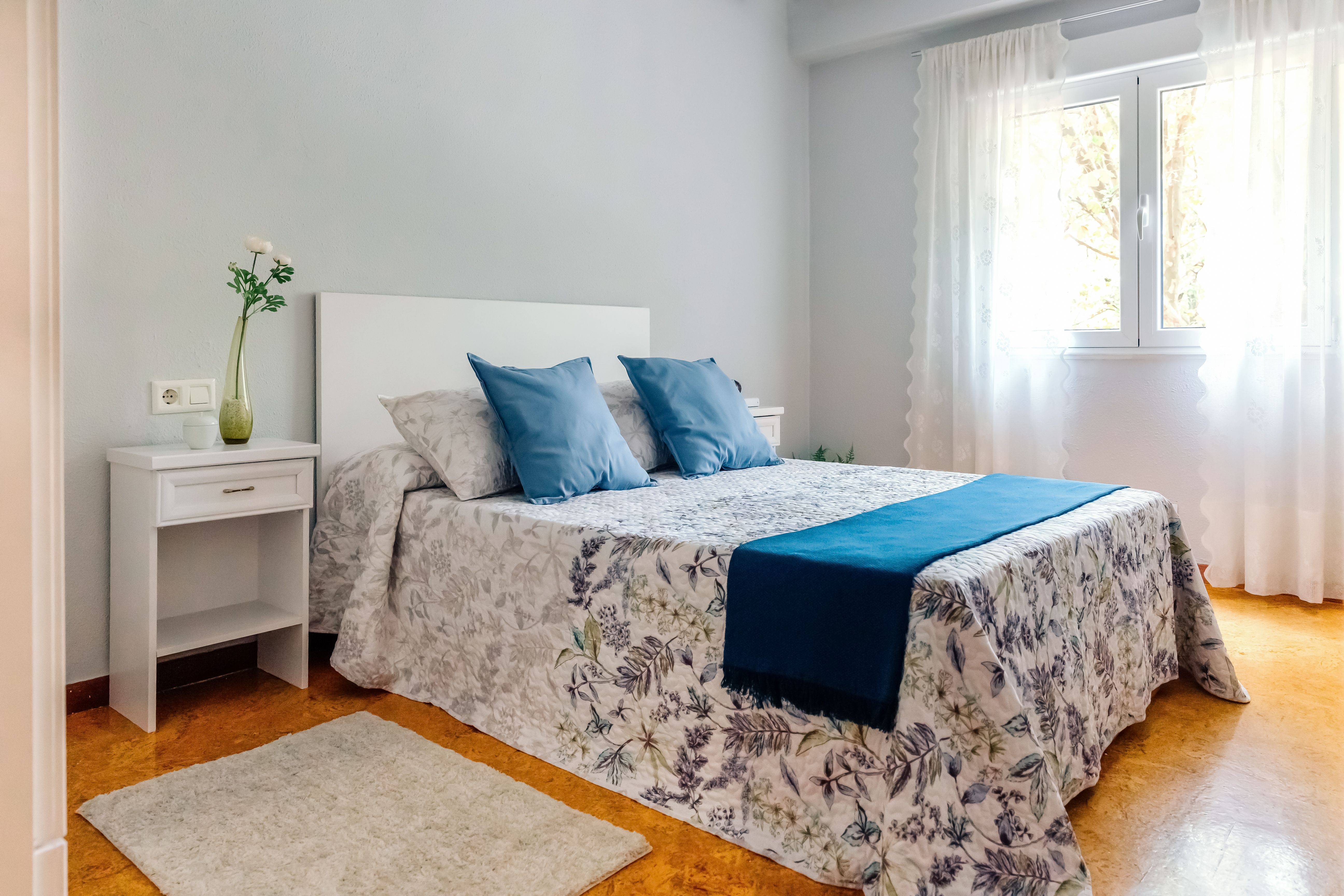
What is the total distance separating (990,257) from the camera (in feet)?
12.9

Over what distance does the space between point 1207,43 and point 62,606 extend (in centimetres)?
409

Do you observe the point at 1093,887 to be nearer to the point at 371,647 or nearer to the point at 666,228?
the point at 371,647

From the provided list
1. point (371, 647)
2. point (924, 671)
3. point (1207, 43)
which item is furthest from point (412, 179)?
point (1207, 43)

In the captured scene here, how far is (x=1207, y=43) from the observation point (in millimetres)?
3414

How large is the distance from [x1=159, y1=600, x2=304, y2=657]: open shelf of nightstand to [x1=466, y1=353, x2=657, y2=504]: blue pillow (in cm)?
77

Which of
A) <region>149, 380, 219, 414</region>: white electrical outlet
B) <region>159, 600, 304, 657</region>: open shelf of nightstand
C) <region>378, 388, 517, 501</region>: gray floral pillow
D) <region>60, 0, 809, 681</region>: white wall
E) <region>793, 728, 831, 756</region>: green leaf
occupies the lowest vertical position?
<region>793, 728, 831, 756</region>: green leaf

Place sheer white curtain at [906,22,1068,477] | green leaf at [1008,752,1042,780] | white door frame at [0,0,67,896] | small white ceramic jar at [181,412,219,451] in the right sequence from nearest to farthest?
white door frame at [0,0,67,896]
green leaf at [1008,752,1042,780]
small white ceramic jar at [181,412,219,451]
sheer white curtain at [906,22,1068,477]

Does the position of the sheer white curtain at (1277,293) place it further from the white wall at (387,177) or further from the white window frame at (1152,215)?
the white wall at (387,177)

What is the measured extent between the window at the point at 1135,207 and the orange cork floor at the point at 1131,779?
4.84 ft

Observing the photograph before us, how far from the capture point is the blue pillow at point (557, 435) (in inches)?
94.7

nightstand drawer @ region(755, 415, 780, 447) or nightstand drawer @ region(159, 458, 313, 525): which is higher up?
nightstand drawer @ region(755, 415, 780, 447)

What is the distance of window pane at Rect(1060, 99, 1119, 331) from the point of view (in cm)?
377

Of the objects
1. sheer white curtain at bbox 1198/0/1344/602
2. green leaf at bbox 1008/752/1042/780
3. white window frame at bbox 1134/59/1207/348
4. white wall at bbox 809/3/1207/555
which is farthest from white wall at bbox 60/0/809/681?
sheer white curtain at bbox 1198/0/1344/602

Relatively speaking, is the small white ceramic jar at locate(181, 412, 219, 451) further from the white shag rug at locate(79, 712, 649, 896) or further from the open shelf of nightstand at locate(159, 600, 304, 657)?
the white shag rug at locate(79, 712, 649, 896)
